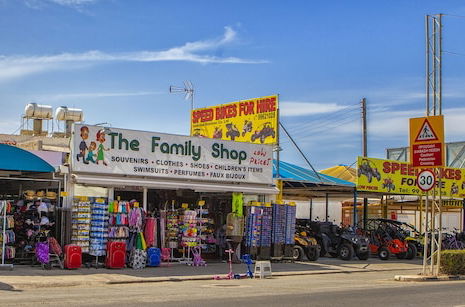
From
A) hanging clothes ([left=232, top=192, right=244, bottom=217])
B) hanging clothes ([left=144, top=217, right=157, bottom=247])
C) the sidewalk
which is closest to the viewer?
the sidewalk

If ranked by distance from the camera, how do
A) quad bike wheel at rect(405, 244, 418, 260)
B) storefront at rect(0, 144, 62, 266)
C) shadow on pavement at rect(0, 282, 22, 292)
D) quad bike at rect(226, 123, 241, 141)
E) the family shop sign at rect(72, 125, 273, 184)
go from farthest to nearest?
quad bike wheel at rect(405, 244, 418, 260) → quad bike at rect(226, 123, 241, 141) → the family shop sign at rect(72, 125, 273, 184) → storefront at rect(0, 144, 62, 266) → shadow on pavement at rect(0, 282, 22, 292)

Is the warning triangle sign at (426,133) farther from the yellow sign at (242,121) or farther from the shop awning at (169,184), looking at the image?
the yellow sign at (242,121)

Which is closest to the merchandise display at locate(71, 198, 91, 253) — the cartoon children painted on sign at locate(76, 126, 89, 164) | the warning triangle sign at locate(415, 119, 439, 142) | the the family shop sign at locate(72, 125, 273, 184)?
the the family shop sign at locate(72, 125, 273, 184)

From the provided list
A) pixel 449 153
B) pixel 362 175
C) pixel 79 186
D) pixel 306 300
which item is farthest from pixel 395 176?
pixel 449 153

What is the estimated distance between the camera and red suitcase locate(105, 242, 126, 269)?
2088 centimetres

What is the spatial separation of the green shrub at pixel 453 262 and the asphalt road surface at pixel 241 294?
118 inches

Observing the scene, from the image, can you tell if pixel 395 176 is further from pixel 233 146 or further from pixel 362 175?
pixel 233 146

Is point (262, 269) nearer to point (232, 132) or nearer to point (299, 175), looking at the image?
point (299, 175)

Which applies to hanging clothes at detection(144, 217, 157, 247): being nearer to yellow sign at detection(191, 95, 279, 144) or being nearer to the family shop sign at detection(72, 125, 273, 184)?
the family shop sign at detection(72, 125, 273, 184)

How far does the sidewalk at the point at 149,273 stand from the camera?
1700 centimetres

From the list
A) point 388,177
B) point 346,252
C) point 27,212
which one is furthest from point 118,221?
point 388,177

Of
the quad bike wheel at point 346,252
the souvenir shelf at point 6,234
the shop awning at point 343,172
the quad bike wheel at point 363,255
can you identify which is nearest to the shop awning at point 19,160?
the souvenir shelf at point 6,234

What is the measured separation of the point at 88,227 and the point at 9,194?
5.72 meters

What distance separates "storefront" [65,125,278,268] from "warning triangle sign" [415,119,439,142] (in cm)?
692
